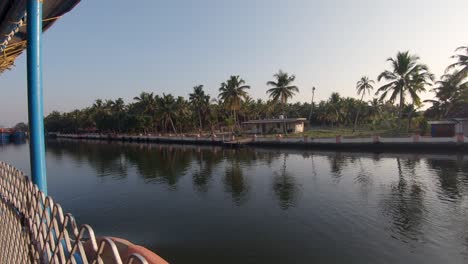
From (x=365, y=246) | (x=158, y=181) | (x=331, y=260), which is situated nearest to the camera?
(x=331, y=260)

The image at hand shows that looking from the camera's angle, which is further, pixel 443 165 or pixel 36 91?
pixel 443 165

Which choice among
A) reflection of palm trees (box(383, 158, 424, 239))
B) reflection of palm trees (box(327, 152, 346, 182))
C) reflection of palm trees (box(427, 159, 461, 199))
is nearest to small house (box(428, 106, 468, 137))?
reflection of palm trees (box(427, 159, 461, 199))

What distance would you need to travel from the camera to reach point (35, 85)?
362 cm

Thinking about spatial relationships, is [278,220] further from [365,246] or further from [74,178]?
[74,178]

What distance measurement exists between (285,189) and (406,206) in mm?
6969

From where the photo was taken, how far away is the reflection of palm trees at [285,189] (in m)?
15.2

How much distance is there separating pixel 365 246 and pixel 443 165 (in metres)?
18.6

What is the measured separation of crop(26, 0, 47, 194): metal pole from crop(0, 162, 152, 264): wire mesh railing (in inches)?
11.1

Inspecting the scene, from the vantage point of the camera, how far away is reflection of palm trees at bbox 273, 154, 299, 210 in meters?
15.2

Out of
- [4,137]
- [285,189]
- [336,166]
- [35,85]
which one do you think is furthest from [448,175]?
[4,137]

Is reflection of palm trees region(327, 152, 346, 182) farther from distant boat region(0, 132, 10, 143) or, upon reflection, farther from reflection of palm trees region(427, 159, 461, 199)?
distant boat region(0, 132, 10, 143)

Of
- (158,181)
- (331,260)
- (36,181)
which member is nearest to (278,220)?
(331,260)

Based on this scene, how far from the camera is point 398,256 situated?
9031 mm

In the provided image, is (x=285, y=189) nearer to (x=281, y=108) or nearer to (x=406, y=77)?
(x=406, y=77)
